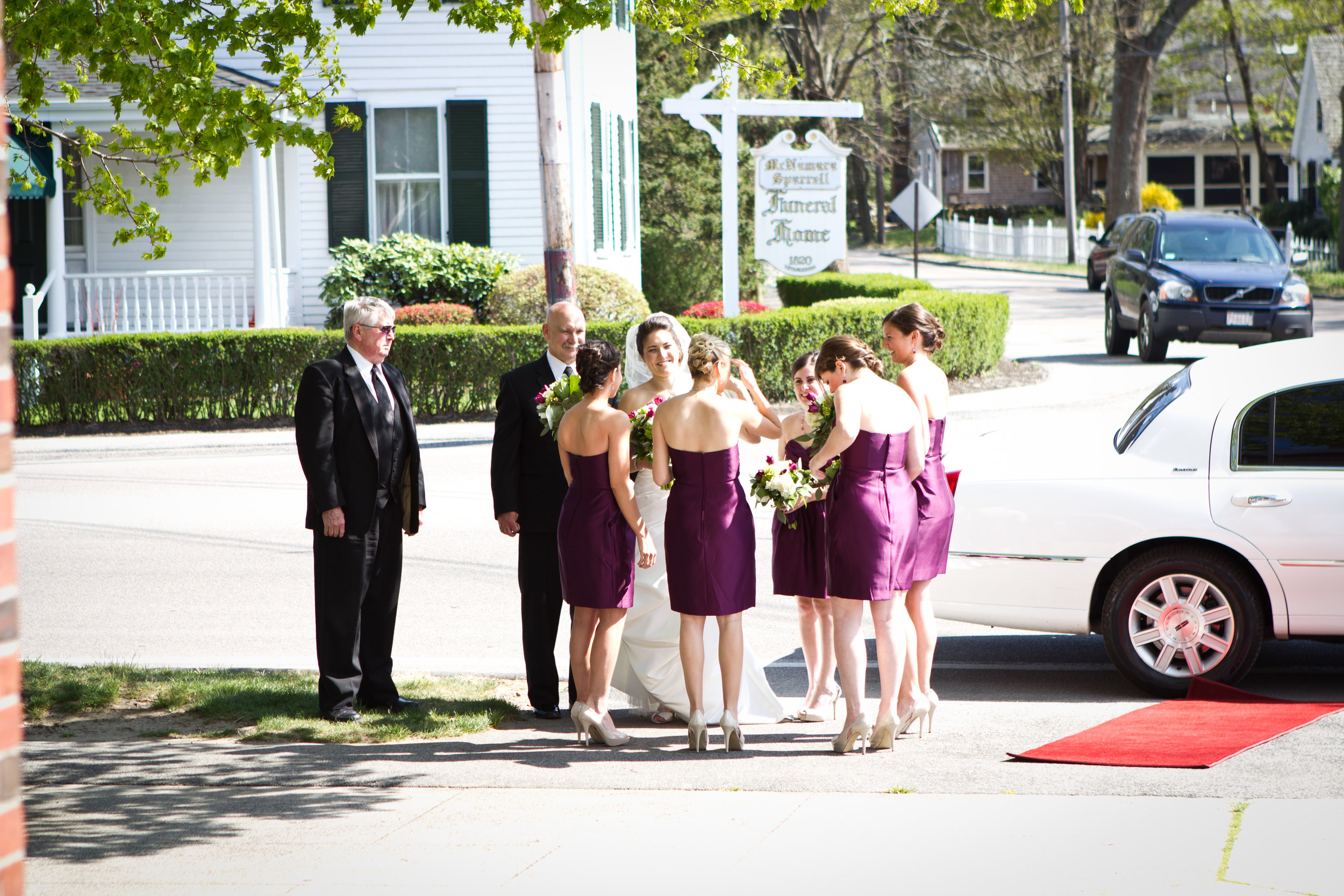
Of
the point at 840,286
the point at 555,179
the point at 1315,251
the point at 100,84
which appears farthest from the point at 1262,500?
the point at 1315,251

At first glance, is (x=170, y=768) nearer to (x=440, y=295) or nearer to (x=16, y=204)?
(x=440, y=295)

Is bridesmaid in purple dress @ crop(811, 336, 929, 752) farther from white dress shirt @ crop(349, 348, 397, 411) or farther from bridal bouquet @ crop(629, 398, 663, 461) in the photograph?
white dress shirt @ crop(349, 348, 397, 411)

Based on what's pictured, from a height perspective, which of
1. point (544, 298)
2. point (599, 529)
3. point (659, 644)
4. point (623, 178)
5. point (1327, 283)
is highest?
point (623, 178)

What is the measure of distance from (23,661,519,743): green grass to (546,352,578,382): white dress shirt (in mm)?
1564

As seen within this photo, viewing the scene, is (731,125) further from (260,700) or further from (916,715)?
(916,715)

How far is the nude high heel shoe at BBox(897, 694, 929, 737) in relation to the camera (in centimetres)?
605

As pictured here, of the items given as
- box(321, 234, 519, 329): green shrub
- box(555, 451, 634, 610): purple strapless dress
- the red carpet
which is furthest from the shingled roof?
the red carpet

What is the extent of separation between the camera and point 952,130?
64688 mm

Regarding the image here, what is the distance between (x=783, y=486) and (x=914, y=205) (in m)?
23.8

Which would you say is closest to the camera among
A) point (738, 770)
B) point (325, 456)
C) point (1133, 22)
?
point (738, 770)

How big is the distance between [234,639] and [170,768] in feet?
8.13

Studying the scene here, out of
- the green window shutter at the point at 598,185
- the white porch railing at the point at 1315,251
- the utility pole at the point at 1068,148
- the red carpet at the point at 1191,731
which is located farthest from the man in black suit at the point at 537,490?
the utility pole at the point at 1068,148

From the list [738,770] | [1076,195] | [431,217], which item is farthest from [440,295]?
[1076,195]

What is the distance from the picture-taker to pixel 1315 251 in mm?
40812
